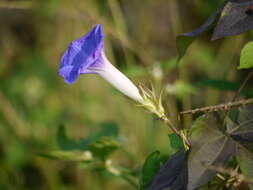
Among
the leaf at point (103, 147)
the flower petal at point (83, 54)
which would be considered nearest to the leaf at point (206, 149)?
the flower petal at point (83, 54)

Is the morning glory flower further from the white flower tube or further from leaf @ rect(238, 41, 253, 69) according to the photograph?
leaf @ rect(238, 41, 253, 69)

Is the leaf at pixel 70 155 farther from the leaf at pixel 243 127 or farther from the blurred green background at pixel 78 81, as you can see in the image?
the blurred green background at pixel 78 81

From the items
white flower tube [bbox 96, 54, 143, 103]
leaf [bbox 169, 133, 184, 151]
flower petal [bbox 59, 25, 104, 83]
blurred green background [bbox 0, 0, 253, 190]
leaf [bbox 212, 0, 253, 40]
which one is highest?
flower petal [bbox 59, 25, 104, 83]

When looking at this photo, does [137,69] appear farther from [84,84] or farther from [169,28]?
[169,28]

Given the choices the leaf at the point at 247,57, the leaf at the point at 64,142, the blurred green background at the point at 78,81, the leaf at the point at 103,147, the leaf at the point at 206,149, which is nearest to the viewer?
the leaf at the point at 206,149

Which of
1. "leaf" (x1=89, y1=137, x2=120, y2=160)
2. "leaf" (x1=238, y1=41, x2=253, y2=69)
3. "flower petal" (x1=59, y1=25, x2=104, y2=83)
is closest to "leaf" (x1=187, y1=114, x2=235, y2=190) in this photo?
"leaf" (x1=238, y1=41, x2=253, y2=69)

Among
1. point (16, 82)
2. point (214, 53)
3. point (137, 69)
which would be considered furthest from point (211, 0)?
point (16, 82)
